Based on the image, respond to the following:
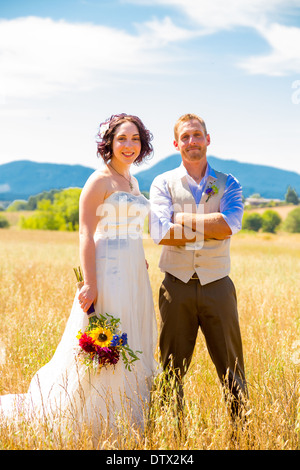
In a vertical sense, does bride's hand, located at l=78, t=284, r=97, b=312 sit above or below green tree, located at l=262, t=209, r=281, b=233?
above

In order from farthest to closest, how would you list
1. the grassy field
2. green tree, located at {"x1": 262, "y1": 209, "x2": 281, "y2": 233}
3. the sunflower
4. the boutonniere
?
1. green tree, located at {"x1": 262, "y1": 209, "x2": 281, "y2": 233}
2. the boutonniere
3. the sunflower
4. the grassy field

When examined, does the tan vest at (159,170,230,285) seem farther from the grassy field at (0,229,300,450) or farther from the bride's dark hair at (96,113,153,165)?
the grassy field at (0,229,300,450)

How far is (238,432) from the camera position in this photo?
361 centimetres

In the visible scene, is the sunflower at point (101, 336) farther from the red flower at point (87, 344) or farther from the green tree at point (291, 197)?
the green tree at point (291, 197)

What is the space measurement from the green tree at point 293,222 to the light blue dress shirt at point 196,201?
105m

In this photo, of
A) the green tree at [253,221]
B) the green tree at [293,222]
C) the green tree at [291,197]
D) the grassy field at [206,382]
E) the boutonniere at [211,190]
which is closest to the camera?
the grassy field at [206,382]

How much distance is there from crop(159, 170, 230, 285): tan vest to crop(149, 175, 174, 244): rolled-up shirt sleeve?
7 centimetres

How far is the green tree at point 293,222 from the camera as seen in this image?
349 feet

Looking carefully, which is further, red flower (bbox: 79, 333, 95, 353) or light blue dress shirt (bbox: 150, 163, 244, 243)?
light blue dress shirt (bbox: 150, 163, 244, 243)

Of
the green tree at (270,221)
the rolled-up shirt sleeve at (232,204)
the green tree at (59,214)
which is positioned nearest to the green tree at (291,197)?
the green tree at (270,221)

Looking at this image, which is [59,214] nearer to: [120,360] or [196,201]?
[196,201]

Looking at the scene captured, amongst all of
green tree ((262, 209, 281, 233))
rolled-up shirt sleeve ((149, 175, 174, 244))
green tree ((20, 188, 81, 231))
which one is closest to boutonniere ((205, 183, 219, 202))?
rolled-up shirt sleeve ((149, 175, 174, 244))

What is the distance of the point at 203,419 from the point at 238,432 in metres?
0.54

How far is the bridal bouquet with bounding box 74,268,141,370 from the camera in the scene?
3906mm
